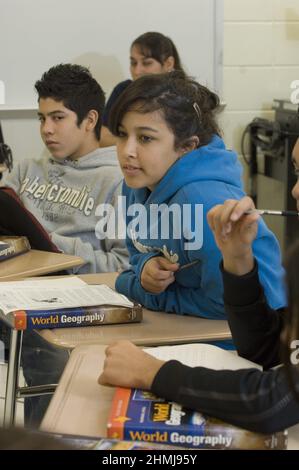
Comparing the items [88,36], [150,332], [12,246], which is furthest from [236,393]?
[88,36]

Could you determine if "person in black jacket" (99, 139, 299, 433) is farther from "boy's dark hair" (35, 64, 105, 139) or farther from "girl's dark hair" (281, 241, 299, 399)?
"boy's dark hair" (35, 64, 105, 139)

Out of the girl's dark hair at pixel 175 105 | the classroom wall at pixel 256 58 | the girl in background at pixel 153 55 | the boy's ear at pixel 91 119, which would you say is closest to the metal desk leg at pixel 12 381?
the girl's dark hair at pixel 175 105

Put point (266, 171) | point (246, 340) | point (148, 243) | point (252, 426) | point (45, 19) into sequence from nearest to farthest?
point (252, 426)
point (246, 340)
point (148, 243)
point (45, 19)
point (266, 171)

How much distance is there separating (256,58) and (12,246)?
7.40 ft

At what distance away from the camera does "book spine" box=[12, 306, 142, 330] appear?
5.22ft

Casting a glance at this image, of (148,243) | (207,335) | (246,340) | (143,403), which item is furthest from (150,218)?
(143,403)

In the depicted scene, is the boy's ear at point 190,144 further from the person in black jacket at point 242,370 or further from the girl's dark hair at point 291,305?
the girl's dark hair at point 291,305

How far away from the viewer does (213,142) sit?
1941 mm

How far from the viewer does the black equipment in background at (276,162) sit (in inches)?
155

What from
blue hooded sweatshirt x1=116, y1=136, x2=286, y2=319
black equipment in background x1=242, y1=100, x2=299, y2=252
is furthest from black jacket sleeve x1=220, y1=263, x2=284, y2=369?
black equipment in background x1=242, y1=100, x2=299, y2=252

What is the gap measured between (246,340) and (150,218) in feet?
2.26

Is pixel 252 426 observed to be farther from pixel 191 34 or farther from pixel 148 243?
pixel 191 34

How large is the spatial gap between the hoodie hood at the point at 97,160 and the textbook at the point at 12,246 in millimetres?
565

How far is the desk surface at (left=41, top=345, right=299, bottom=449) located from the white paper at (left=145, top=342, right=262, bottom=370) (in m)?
0.11
